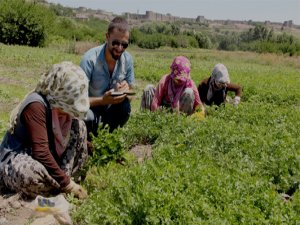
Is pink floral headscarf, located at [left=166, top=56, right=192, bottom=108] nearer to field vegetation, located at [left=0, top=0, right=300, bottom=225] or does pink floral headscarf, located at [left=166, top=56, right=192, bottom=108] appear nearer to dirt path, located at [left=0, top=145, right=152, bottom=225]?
field vegetation, located at [left=0, top=0, right=300, bottom=225]

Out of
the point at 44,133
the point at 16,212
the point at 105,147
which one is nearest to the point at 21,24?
the point at 105,147

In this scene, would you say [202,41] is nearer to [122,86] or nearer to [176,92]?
[176,92]

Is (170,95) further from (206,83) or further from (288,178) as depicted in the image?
(288,178)

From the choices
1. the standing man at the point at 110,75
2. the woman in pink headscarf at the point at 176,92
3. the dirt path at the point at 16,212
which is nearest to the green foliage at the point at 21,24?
the woman in pink headscarf at the point at 176,92

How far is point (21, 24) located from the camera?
95.9ft

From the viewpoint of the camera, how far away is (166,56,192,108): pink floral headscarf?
6.39m

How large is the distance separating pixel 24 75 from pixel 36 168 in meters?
9.36

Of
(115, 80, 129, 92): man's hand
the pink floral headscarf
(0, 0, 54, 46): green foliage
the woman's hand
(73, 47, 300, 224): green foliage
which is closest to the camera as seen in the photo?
(73, 47, 300, 224): green foliage

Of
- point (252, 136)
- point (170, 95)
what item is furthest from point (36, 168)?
point (170, 95)

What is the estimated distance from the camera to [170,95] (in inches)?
257

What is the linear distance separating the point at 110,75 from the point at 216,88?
2750mm

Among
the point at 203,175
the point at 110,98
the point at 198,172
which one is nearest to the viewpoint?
the point at 203,175

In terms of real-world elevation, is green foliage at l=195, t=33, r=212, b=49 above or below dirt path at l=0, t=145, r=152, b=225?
below

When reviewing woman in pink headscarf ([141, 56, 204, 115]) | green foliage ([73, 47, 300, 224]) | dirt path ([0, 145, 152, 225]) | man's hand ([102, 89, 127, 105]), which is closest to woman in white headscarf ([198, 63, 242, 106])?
green foliage ([73, 47, 300, 224])
